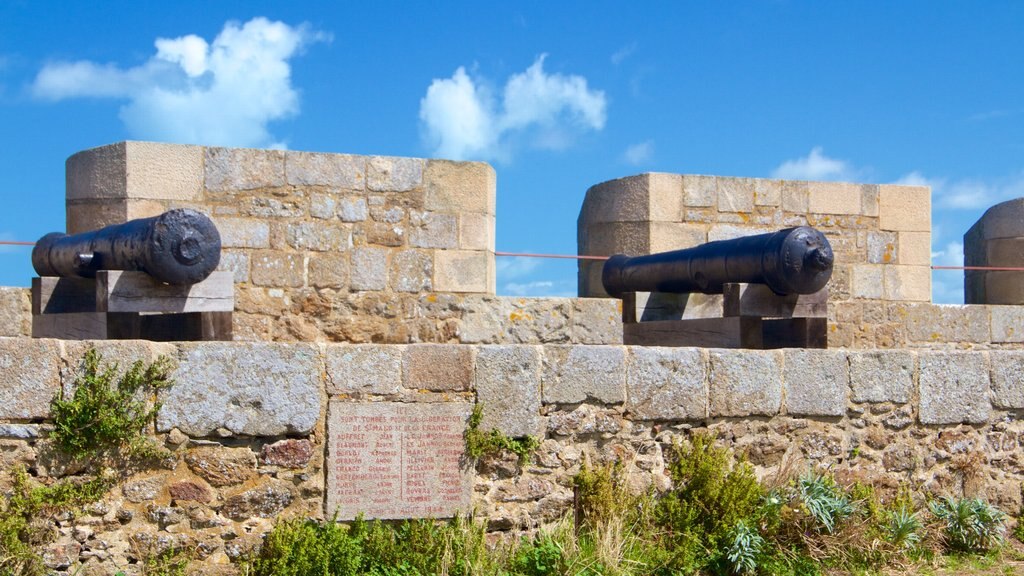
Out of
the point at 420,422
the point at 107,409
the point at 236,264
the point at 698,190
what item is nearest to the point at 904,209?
the point at 698,190

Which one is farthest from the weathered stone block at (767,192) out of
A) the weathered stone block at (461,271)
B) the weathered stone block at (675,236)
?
the weathered stone block at (461,271)

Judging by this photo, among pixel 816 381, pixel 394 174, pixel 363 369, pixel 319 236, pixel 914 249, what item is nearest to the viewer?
pixel 363 369

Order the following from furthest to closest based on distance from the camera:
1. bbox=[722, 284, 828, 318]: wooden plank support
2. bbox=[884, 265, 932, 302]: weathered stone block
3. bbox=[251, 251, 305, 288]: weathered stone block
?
1. bbox=[884, 265, 932, 302]: weathered stone block
2. bbox=[251, 251, 305, 288]: weathered stone block
3. bbox=[722, 284, 828, 318]: wooden plank support

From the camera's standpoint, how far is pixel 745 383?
20.1 ft

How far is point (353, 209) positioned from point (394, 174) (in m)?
0.41

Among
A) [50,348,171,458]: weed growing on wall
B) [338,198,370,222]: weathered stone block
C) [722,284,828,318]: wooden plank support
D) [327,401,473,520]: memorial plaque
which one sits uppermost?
[338,198,370,222]: weathered stone block

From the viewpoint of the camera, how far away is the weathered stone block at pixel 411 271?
833cm

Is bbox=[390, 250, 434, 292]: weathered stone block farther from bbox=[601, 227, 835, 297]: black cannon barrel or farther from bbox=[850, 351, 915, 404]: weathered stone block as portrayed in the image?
Answer: bbox=[850, 351, 915, 404]: weathered stone block

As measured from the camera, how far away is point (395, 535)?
17.8 feet

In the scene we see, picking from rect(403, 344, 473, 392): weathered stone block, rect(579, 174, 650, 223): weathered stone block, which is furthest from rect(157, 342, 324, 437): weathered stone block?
rect(579, 174, 650, 223): weathered stone block

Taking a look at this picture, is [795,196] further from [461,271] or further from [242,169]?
[242,169]

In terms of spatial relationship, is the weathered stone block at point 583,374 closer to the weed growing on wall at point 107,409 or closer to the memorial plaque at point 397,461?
the memorial plaque at point 397,461

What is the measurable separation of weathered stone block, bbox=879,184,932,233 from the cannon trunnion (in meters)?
2.30

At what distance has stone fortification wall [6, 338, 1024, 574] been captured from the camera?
5.11 meters
